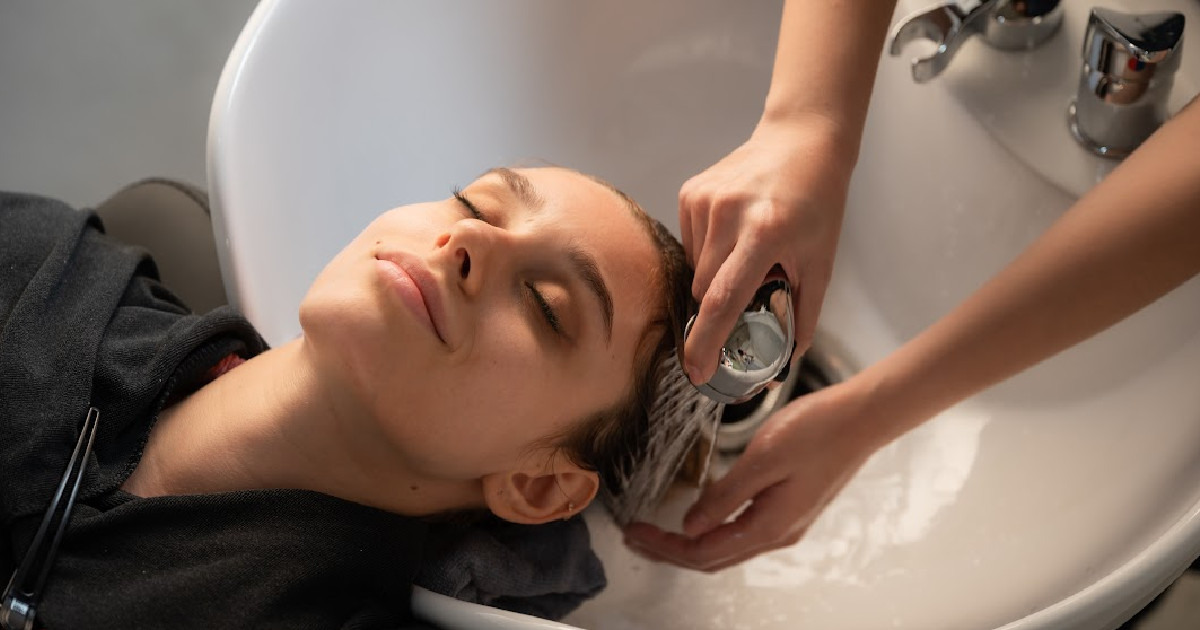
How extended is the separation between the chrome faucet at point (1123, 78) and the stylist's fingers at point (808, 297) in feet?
0.87

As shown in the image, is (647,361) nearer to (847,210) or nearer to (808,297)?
(808,297)

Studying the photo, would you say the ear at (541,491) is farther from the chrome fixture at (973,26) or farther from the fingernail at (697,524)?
the chrome fixture at (973,26)

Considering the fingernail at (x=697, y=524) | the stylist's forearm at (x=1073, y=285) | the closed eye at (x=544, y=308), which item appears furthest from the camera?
the fingernail at (x=697, y=524)

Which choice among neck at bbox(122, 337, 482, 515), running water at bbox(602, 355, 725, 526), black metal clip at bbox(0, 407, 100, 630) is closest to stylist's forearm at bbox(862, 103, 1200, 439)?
running water at bbox(602, 355, 725, 526)

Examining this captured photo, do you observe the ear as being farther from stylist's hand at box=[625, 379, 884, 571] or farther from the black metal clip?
the black metal clip

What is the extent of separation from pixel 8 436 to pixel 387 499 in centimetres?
29

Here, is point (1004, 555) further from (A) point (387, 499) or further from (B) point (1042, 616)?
(A) point (387, 499)

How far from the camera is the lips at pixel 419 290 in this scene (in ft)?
2.56

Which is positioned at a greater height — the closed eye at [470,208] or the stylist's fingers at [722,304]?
the closed eye at [470,208]

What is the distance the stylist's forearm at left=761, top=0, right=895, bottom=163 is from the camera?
857 millimetres

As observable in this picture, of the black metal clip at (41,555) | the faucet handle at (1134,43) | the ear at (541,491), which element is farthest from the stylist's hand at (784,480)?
the black metal clip at (41,555)

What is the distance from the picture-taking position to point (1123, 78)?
32.5 inches

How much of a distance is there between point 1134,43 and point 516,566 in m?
0.64

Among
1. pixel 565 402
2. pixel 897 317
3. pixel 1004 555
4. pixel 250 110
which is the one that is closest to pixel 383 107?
pixel 250 110
